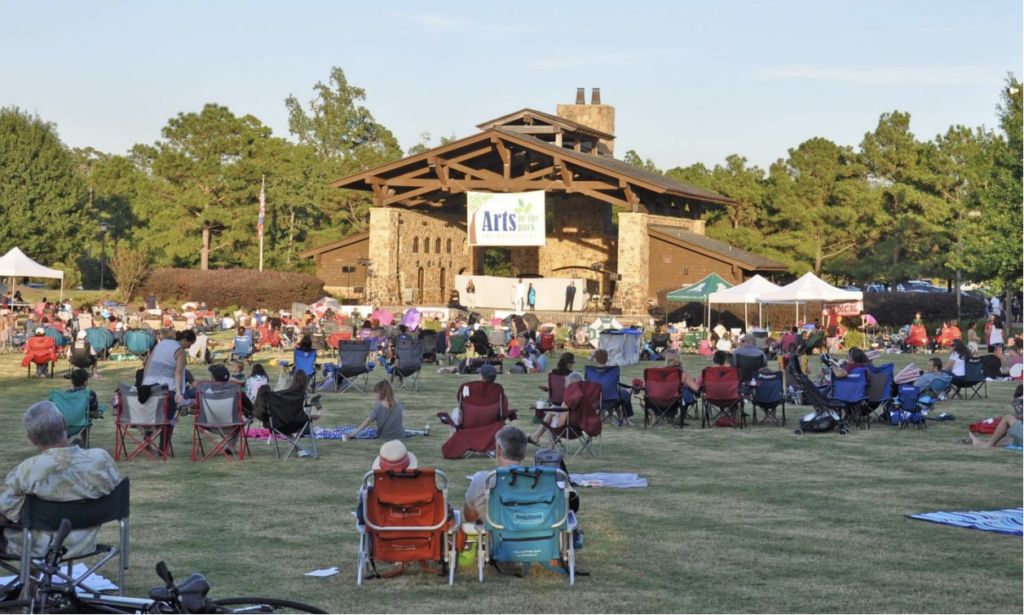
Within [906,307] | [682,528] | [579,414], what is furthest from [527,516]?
[906,307]

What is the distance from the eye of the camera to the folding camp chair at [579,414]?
12123 millimetres

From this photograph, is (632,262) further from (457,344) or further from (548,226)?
(457,344)

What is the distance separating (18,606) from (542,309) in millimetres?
39597

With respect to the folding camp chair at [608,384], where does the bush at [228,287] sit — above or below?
above

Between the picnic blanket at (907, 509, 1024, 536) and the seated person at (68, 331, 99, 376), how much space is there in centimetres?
1370

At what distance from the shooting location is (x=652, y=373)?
48.2 ft

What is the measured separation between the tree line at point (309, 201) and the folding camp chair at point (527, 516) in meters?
33.5

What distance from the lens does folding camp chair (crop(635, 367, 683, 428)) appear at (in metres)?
14.6

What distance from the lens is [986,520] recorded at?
887 centimetres

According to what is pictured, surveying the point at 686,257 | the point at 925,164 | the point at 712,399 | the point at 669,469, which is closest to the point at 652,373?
the point at 712,399

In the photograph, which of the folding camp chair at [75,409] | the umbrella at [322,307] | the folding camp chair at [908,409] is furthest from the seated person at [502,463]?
the umbrella at [322,307]

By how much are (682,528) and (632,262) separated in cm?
3402

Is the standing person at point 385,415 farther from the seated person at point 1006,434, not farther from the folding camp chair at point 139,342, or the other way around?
the folding camp chair at point 139,342

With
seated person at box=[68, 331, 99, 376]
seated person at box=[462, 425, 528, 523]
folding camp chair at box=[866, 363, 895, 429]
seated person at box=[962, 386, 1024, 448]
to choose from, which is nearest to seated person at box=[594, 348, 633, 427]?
folding camp chair at box=[866, 363, 895, 429]
